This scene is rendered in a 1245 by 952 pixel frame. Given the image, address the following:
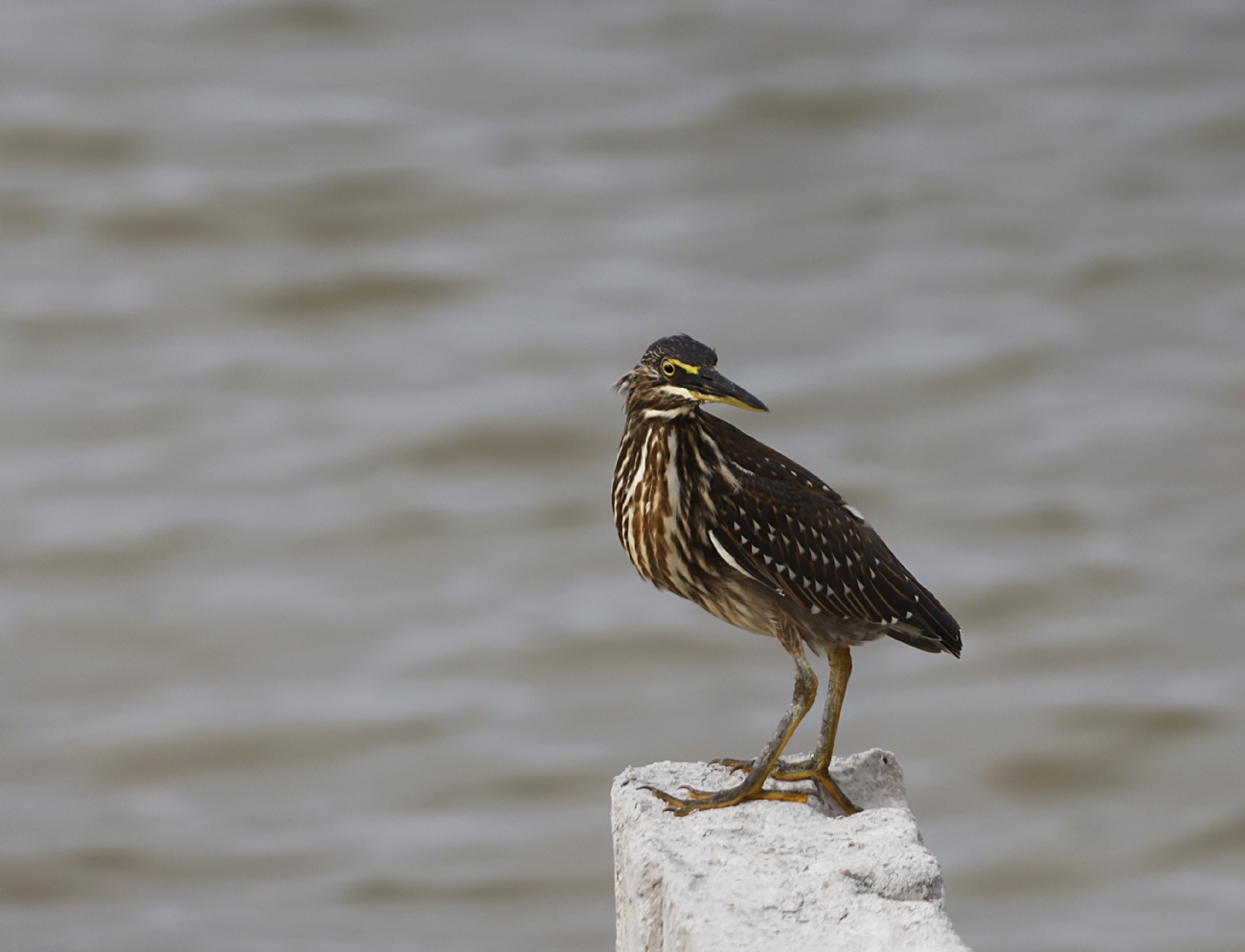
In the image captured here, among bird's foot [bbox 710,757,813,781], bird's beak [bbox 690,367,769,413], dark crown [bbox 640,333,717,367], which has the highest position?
dark crown [bbox 640,333,717,367]

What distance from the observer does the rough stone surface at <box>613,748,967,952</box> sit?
4355mm

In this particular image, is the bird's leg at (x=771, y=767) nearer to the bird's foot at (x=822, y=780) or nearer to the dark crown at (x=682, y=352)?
the bird's foot at (x=822, y=780)

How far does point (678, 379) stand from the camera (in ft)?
16.2

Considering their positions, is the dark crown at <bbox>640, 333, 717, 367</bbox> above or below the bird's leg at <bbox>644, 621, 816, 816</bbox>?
above

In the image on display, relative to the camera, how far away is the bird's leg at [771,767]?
514 cm

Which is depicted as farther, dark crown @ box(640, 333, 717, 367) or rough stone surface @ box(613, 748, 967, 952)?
dark crown @ box(640, 333, 717, 367)

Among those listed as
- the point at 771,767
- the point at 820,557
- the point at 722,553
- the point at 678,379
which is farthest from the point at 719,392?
the point at 771,767

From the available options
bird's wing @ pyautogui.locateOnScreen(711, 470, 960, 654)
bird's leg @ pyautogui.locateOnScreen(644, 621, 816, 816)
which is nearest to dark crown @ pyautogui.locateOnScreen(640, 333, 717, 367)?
bird's wing @ pyautogui.locateOnScreen(711, 470, 960, 654)

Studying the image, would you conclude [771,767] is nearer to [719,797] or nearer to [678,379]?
[719,797]

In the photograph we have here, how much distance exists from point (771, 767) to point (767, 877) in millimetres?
580

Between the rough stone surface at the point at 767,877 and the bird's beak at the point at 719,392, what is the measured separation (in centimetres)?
134

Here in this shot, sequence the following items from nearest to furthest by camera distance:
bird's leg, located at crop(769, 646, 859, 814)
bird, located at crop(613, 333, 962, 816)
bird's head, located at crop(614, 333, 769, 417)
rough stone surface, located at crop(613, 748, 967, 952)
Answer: rough stone surface, located at crop(613, 748, 967, 952) < bird's head, located at crop(614, 333, 769, 417) < bird, located at crop(613, 333, 962, 816) < bird's leg, located at crop(769, 646, 859, 814)

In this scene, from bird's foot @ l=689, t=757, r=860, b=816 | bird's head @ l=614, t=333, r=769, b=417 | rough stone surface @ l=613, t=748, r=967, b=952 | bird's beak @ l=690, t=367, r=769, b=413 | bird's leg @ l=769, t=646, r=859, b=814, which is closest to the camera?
rough stone surface @ l=613, t=748, r=967, b=952

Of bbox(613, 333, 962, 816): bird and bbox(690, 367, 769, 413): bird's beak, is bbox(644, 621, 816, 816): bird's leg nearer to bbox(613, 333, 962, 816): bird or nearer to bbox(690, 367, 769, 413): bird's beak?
bbox(613, 333, 962, 816): bird
